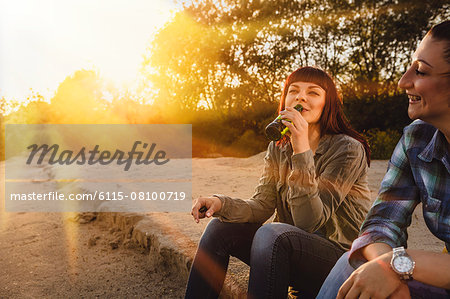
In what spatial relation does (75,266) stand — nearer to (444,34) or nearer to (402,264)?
(402,264)

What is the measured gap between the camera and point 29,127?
18.5m

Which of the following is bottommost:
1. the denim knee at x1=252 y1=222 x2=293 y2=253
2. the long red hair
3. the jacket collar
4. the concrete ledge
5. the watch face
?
the concrete ledge

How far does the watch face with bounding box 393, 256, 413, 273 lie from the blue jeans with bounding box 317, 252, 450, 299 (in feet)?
0.17

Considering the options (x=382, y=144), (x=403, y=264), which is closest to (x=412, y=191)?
(x=403, y=264)

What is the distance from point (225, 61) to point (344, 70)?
4091mm

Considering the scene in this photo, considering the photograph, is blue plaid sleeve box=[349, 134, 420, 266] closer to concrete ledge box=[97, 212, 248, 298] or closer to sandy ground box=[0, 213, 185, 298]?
concrete ledge box=[97, 212, 248, 298]

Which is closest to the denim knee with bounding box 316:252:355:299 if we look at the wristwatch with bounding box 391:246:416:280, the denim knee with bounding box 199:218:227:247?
the wristwatch with bounding box 391:246:416:280

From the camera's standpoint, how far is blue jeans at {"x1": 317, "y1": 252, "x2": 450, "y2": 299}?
3.96 feet

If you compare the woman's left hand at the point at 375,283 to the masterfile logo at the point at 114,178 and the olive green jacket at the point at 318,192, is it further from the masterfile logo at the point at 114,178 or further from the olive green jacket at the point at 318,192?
the masterfile logo at the point at 114,178

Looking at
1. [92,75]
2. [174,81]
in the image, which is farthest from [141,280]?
[92,75]

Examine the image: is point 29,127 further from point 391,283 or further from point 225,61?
point 391,283

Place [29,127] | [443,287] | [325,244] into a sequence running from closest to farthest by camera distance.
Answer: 1. [443,287]
2. [325,244]
3. [29,127]

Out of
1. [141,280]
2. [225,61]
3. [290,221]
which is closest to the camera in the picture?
[290,221]

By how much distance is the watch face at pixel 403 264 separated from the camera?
48.1 inches
